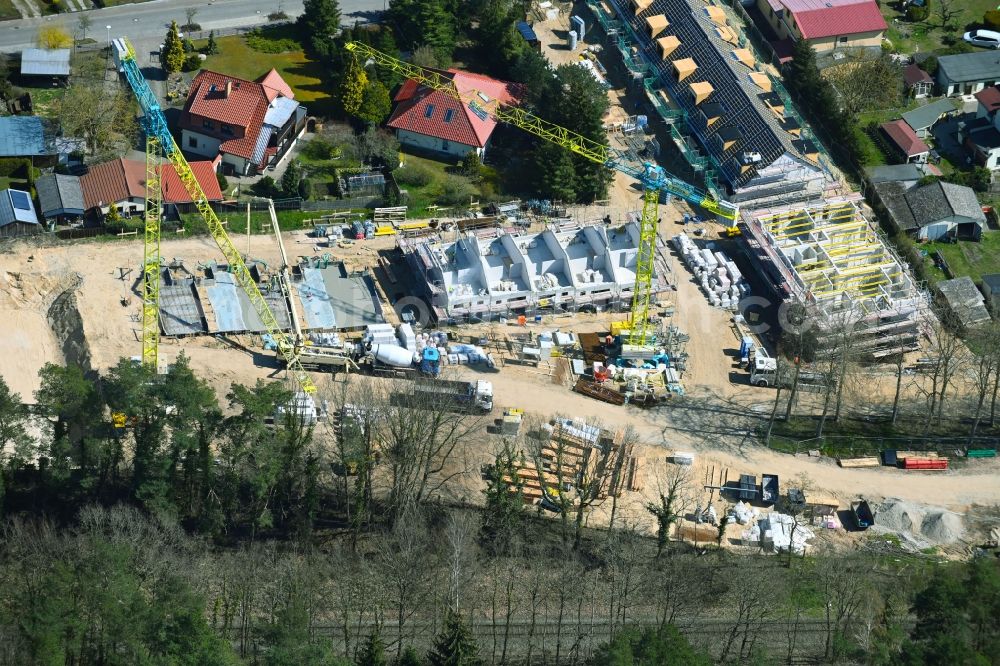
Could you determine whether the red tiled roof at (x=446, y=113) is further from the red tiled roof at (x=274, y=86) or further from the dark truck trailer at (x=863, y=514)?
the dark truck trailer at (x=863, y=514)

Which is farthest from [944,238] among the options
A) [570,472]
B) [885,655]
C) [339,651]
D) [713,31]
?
[339,651]

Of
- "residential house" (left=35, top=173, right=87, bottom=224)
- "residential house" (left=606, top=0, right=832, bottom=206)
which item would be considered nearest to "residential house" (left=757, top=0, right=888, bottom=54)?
"residential house" (left=606, top=0, right=832, bottom=206)

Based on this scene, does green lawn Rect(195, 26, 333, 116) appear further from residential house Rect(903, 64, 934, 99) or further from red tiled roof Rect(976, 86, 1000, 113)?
red tiled roof Rect(976, 86, 1000, 113)

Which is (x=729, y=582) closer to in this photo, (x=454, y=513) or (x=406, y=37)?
(x=454, y=513)

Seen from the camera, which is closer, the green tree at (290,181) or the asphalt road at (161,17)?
the green tree at (290,181)

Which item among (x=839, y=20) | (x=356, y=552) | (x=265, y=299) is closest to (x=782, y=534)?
(x=356, y=552)

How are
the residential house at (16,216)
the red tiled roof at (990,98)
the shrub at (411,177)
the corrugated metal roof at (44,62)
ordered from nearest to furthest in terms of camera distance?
the residential house at (16,216)
the shrub at (411,177)
the corrugated metal roof at (44,62)
the red tiled roof at (990,98)

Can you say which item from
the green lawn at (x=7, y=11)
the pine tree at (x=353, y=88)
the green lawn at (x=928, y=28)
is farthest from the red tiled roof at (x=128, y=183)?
the green lawn at (x=928, y=28)
